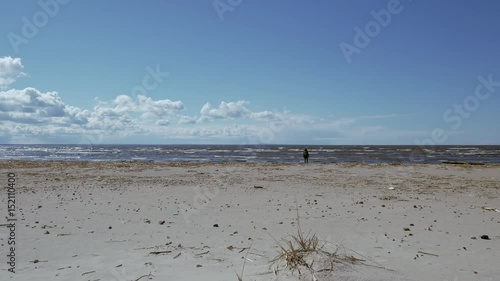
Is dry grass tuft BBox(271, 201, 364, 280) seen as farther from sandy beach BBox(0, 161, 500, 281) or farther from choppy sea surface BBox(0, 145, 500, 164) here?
choppy sea surface BBox(0, 145, 500, 164)

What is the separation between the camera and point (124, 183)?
17875 millimetres

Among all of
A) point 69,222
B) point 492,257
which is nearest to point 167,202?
point 69,222

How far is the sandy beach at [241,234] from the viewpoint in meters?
5.31

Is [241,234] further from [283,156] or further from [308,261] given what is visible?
[283,156]

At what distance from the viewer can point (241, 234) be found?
25.4 feet

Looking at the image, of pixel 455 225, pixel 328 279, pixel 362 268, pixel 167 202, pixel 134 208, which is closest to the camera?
pixel 328 279

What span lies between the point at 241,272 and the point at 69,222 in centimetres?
604

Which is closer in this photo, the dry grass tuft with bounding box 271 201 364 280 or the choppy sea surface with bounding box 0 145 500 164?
→ the dry grass tuft with bounding box 271 201 364 280

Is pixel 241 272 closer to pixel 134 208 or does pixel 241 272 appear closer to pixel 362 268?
pixel 362 268

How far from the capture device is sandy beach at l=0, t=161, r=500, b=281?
5.31 m

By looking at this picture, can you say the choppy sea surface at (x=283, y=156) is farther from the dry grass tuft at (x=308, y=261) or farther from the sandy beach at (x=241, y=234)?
the dry grass tuft at (x=308, y=261)

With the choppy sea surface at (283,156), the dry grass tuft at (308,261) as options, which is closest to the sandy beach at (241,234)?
the dry grass tuft at (308,261)

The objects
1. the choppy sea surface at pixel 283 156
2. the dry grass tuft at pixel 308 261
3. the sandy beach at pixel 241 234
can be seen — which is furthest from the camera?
the choppy sea surface at pixel 283 156

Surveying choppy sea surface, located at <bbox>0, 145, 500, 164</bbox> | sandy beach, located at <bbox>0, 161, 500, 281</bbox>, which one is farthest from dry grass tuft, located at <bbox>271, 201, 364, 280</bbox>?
choppy sea surface, located at <bbox>0, 145, 500, 164</bbox>
